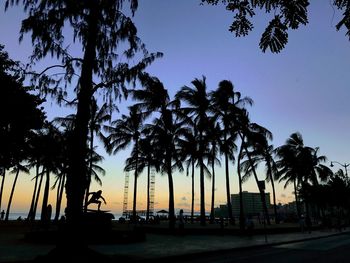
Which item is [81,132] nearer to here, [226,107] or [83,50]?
[83,50]

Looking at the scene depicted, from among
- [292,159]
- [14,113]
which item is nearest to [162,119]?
[14,113]

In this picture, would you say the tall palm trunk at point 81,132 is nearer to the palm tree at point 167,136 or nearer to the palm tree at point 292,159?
the palm tree at point 167,136

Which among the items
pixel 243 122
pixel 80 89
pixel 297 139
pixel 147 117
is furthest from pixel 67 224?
pixel 297 139

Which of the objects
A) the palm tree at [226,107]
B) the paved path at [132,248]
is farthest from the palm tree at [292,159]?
the paved path at [132,248]

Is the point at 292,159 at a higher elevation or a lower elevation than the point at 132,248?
higher

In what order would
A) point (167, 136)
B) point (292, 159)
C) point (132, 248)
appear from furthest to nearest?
1. point (292, 159)
2. point (167, 136)
3. point (132, 248)

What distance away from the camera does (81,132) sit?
13125 mm

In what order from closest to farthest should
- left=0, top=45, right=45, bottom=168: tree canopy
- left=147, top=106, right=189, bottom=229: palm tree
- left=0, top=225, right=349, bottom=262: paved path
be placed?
1. left=0, top=225, right=349, bottom=262: paved path
2. left=0, top=45, right=45, bottom=168: tree canopy
3. left=147, top=106, right=189, bottom=229: palm tree

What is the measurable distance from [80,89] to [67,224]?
191 inches

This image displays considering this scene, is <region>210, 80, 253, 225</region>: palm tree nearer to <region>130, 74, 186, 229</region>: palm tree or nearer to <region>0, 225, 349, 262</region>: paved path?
<region>130, 74, 186, 229</region>: palm tree

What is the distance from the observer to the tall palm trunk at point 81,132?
1248 cm

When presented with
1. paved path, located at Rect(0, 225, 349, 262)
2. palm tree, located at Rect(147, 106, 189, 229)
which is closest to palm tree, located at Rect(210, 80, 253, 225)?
palm tree, located at Rect(147, 106, 189, 229)

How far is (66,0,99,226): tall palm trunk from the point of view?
12.5 meters

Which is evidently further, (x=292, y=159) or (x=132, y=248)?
(x=292, y=159)
